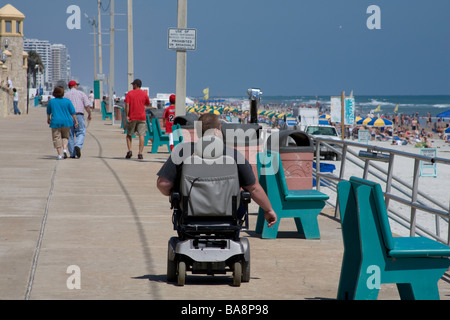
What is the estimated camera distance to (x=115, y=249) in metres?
8.05

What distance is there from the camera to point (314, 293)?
6.38m

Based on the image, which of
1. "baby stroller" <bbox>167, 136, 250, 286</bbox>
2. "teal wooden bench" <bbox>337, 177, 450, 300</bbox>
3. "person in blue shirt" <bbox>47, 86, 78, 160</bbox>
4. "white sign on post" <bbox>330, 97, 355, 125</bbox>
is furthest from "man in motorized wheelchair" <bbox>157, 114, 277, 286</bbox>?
"white sign on post" <bbox>330, 97, 355, 125</bbox>

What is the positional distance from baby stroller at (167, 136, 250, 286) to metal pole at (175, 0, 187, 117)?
443 inches

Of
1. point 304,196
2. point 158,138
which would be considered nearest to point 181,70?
point 158,138

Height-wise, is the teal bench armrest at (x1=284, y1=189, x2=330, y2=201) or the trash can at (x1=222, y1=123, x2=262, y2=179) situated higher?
the trash can at (x1=222, y1=123, x2=262, y2=179)

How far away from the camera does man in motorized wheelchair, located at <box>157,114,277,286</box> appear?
6.20 metres

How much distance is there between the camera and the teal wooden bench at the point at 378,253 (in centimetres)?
546

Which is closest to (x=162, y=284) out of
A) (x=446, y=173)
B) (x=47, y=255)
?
(x=47, y=255)

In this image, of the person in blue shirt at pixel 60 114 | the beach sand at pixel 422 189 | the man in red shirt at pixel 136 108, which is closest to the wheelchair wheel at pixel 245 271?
the beach sand at pixel 422 189

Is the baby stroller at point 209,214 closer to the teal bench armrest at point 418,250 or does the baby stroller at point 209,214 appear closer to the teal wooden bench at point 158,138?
the teal bench armrest at point 418,250

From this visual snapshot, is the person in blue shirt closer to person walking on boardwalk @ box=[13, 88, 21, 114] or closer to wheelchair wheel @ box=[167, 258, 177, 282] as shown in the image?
wheelchair wheel @ box=[167, 258, 177, 282]

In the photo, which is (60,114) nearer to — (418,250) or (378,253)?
(378,253)

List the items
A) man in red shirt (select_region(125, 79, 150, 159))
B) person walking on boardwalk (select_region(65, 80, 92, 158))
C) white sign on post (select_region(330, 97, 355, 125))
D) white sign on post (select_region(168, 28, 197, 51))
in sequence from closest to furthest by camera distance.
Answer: white sign on post (select_region(168, 28, 197, 51)) < person walking on boardwalk (select_region(65, 80, 92, 158)) < man in red shirt (select_region(125, 79, 150, 159)) < white sign on post (select_region(330, 97, 355, 125))

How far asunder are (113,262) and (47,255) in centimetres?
71
